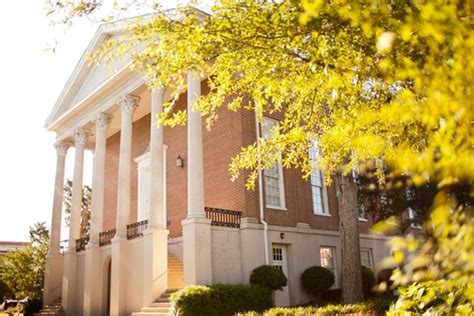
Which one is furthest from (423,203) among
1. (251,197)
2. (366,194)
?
(251,197)

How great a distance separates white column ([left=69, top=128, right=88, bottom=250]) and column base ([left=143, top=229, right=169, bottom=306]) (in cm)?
794

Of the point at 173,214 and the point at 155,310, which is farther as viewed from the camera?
the point at 173,214

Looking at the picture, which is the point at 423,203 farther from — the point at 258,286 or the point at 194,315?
the point at 194,315

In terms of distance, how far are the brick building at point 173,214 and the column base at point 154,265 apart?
0.12ft

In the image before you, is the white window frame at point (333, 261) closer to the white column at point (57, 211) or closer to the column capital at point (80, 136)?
the column capital at point (80, 136)

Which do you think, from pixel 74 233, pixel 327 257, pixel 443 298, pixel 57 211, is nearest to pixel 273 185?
pixel 327 257

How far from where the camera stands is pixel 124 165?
1945 cm

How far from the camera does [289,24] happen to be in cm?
608

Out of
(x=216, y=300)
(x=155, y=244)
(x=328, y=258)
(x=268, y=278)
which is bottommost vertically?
(x=216, y=300)

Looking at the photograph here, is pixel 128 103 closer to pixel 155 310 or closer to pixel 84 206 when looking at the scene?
pixel 155 310

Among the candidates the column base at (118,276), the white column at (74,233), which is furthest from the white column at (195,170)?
the white column at (74,233)

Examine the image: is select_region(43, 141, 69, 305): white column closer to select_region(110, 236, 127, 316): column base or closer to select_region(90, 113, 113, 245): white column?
select_region(90, 113, 113, 245): white column

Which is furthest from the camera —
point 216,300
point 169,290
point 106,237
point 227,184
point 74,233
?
point 74,233

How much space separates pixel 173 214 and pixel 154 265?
17.7 ft
